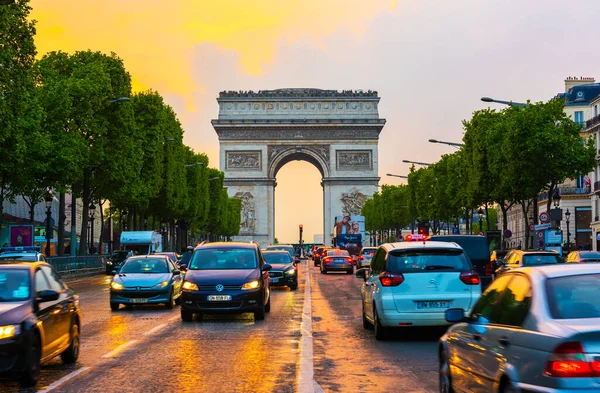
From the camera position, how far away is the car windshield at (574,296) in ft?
22.8

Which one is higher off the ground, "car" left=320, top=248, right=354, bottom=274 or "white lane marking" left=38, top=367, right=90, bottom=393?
"car" left=320, top=248, right=354, bottom=274

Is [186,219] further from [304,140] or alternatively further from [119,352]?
[119,352]

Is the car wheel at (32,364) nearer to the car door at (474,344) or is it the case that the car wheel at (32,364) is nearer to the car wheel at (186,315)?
the car door at (474,344)

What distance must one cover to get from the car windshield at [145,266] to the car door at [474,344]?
1844 cm

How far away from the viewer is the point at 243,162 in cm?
12712

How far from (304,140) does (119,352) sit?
111 m

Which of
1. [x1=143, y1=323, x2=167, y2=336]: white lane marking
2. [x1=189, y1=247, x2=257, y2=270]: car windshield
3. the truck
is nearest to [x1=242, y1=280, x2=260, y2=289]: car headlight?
[x1=189, y1=247, x2=257, y2=270]: car windshield

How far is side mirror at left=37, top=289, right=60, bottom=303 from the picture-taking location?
1157 cm

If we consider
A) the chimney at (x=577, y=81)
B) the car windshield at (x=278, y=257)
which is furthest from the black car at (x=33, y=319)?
the chimney at (x=577, y=81)

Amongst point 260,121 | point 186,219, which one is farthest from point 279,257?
point 260,121

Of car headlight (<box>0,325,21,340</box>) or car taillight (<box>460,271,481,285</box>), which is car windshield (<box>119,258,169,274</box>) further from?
car headlight (<box>0,325,21,340</box>)

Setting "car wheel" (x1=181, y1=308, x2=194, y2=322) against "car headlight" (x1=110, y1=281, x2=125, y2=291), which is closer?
"car wheel" (x1=181, y1=308, x2=194, y2=322)

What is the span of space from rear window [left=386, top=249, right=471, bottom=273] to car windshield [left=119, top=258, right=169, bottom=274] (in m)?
11.2

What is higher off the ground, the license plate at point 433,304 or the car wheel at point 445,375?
the license plate at point 433,304
